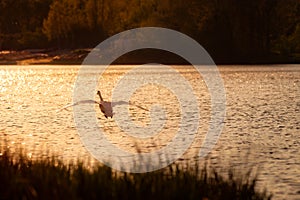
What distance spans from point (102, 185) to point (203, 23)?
10469cm

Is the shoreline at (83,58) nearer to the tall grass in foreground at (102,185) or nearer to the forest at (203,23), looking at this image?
the forest at (203,23)

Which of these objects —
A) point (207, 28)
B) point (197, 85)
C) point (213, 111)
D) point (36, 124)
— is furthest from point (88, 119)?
point (207, 28)

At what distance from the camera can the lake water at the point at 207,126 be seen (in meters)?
26.2

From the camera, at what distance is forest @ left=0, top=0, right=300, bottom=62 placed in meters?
118

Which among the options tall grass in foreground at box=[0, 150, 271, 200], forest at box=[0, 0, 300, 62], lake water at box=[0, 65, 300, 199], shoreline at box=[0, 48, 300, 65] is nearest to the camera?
tall grass in foreground at box=[0, 150, 271, 200]

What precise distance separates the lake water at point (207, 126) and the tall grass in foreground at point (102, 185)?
4.33ft

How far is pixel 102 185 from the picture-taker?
15.4m

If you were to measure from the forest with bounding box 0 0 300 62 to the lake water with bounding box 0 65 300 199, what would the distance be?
116 ft

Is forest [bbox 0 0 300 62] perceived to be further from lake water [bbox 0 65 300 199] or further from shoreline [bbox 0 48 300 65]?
lake water [bbox 0 65 300 199]

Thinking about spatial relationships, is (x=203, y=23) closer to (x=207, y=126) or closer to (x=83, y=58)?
(x=83, y=58)

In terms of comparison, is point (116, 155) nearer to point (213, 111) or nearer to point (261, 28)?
point (213, 111)

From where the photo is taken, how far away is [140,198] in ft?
49.3

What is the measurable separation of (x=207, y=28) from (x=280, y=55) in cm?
1379

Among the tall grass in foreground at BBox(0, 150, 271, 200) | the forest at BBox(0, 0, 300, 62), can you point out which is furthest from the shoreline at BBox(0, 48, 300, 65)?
the tall grass in foreground at BBox(0, 150, 271, 200)
